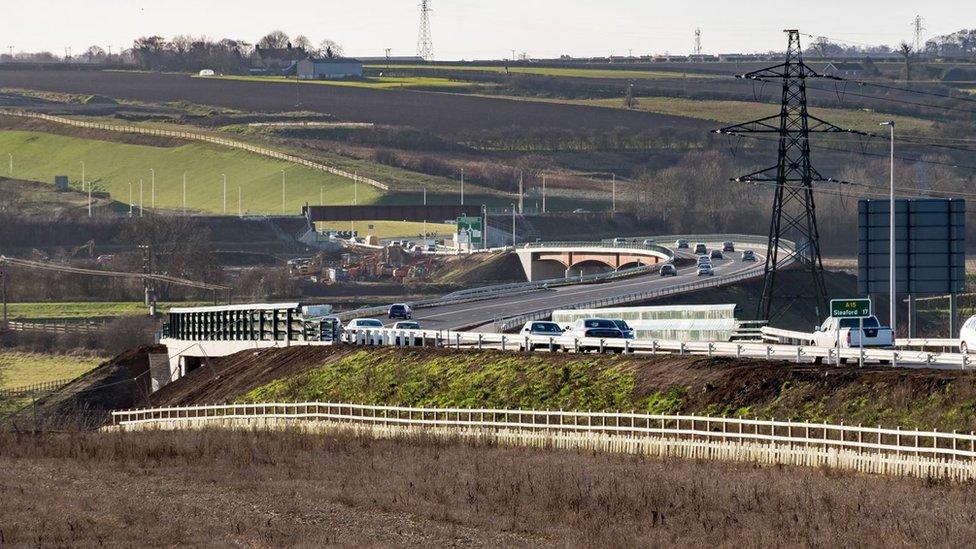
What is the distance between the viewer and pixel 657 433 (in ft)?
172

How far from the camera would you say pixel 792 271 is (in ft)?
475

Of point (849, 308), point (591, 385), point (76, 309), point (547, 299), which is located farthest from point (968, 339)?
point (76, 309)

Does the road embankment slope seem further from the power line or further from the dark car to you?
the power line

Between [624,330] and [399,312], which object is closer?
[624,330]

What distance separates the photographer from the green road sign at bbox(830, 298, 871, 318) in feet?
190

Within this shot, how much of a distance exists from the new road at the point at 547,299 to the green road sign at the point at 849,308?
136 ft

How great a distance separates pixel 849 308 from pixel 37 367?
2952 inches

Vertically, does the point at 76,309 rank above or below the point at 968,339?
below

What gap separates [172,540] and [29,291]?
135m

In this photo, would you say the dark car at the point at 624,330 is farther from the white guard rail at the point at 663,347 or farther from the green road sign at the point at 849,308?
the green road sign at the point at 849,308

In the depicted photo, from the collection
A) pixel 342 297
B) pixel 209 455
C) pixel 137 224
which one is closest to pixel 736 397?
pixel 209 455

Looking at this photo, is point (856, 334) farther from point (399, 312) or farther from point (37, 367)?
point (37, 367)

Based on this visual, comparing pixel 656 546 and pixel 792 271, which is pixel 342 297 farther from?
pixel 656 546

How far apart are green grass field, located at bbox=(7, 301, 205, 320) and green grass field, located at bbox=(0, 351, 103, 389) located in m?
18.7
